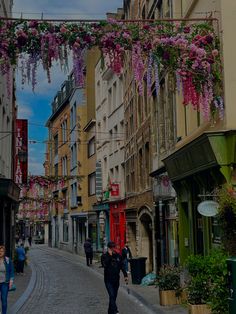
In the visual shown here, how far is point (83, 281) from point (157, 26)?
1519 centimetres

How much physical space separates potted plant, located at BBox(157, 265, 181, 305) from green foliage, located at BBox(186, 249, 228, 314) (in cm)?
238

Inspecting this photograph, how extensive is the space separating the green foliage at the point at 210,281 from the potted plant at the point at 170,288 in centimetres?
238

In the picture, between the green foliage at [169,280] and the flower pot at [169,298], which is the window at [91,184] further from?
the flower pot at [169,298]

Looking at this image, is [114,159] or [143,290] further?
[114,159]

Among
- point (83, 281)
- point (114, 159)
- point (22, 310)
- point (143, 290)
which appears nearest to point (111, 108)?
point (114, 159)

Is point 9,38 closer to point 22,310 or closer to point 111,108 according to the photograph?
point 22,310

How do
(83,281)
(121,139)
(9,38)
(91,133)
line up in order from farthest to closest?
(91,133) < (121,139) < (83,281) < (9,38)

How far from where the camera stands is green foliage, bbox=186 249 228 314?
9.50 meters

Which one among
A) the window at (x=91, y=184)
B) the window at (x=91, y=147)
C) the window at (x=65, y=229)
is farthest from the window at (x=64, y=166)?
the window at (x=91, y=184)

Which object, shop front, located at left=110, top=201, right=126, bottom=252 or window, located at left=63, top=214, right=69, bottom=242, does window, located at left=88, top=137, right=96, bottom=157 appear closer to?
shop front, located at left=110, top=201, right=126, bottom=252

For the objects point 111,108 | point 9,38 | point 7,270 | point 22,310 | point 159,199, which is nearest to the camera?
point 9,38

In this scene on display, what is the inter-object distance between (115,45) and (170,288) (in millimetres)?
6585

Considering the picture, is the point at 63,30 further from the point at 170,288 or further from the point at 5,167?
the point at 5,167

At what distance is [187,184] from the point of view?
1745cm
